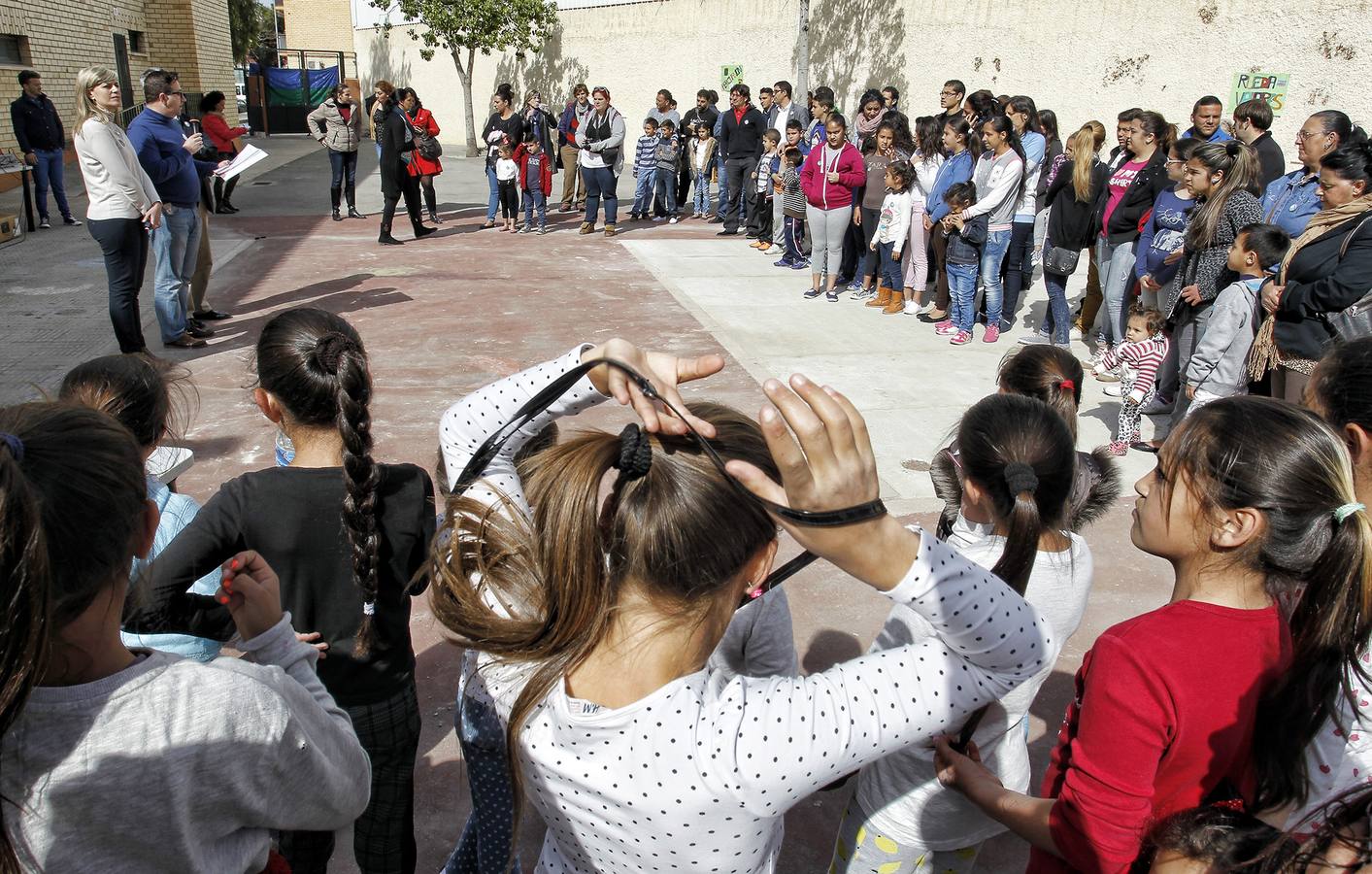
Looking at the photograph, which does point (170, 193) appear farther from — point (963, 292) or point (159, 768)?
point (159, 768)

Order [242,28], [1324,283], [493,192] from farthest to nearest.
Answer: [242,28] < [493,192] < [1324,283]

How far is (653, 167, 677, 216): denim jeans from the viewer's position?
46.8 feet

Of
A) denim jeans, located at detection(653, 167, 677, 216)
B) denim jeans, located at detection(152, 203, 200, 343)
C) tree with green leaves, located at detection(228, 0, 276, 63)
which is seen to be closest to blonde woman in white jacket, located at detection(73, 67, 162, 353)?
denim jeans, located at detection(152, 203, 200, 343)

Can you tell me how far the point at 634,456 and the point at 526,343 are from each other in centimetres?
652

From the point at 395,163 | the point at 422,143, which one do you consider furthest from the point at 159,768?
the point at 422,143

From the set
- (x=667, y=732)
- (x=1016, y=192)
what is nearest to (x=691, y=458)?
(x=667, y=732)

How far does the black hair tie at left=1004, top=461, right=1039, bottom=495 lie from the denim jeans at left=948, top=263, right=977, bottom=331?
624 cm

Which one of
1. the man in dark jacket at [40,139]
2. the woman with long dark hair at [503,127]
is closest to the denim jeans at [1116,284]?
the woman with long dark hair at [503,127]

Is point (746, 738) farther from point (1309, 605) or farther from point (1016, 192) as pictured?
point (1016, 192)

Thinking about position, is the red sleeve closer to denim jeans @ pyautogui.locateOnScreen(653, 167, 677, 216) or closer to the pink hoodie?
the pink hoodie

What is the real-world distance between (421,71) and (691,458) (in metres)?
30.1

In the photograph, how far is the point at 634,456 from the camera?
1.28 m

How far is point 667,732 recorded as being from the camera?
1.26 metres

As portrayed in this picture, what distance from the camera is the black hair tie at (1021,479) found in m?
1.88
